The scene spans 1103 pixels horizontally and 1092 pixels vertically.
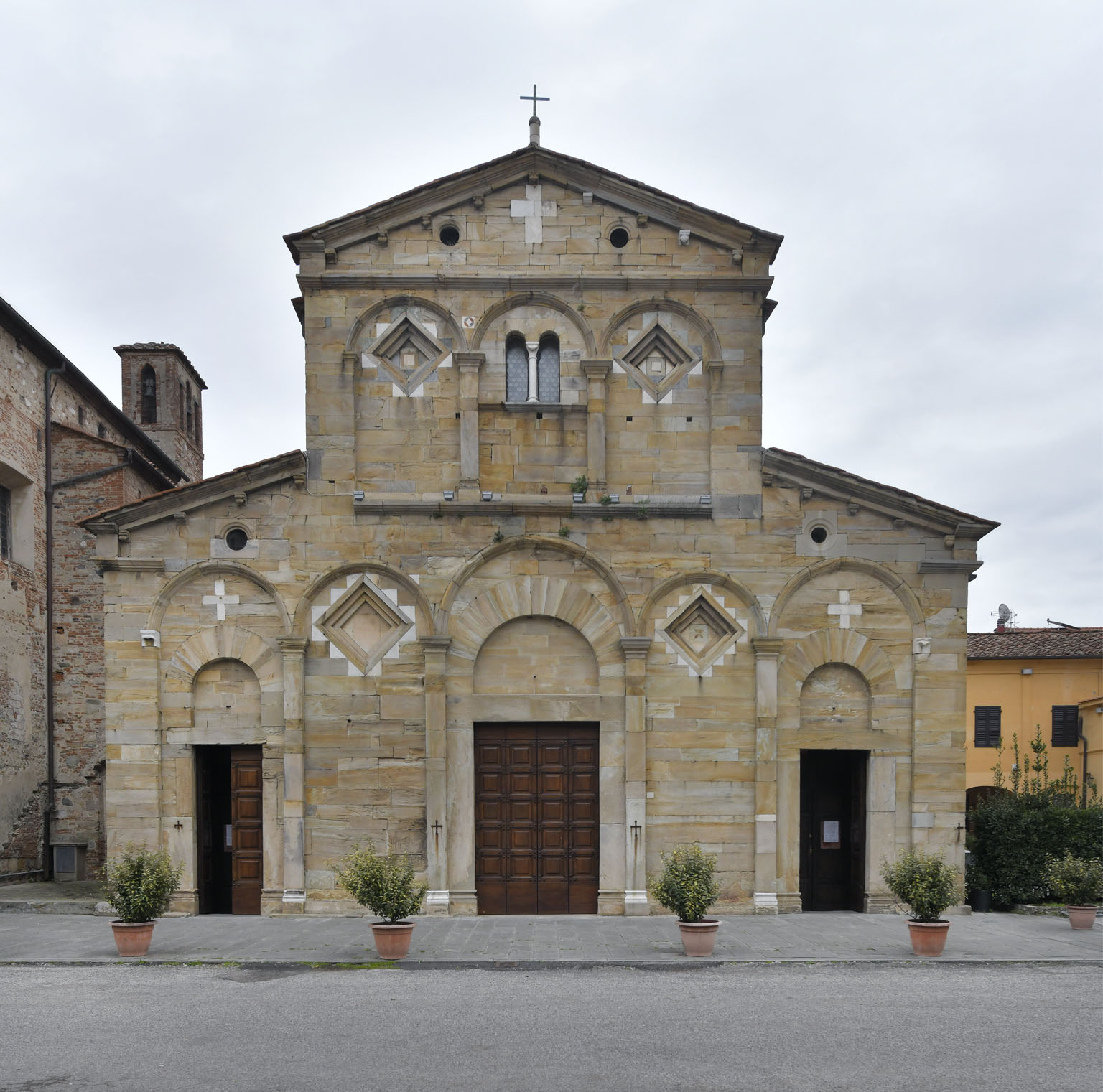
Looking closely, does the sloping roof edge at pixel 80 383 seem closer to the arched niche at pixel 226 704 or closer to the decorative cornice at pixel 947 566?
the arched niche at pixel 226 704

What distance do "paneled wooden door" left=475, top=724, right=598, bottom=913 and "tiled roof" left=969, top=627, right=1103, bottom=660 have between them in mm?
19146

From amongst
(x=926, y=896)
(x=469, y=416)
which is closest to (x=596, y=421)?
(x=469, y=416)

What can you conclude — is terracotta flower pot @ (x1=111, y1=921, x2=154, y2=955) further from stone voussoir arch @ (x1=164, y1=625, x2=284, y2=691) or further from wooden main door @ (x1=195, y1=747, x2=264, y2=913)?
stone voussoir arch @ (x1=164, y1=625, x2=284, y2=691)

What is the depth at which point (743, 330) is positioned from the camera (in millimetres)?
16047

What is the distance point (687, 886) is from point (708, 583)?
4892 mm

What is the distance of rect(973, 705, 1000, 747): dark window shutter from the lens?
3023 centimetres

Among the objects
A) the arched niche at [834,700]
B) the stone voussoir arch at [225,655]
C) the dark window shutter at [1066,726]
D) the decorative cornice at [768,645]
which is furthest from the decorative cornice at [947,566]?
the dark window shutter at [1066,726]

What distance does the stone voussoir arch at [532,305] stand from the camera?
626 inches

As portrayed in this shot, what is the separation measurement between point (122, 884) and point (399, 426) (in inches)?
306

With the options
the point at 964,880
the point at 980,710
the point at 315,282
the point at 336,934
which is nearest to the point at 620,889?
the point at 336,934

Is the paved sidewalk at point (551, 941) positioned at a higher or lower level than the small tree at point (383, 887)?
lower

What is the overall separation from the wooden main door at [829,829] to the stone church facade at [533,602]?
69 mm

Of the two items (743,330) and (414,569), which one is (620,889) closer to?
(414,569)

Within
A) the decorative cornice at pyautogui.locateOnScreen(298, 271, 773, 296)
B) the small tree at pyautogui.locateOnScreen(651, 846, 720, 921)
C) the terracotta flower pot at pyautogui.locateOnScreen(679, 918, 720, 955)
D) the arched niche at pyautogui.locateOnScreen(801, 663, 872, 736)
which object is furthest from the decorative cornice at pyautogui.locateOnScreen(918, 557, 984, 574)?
the terracotta flower pot at pyautogui.locateOnScreen(679, 918, 720, 955)
